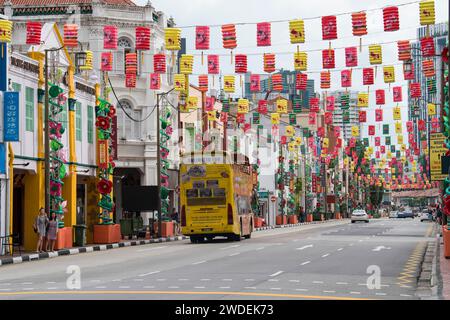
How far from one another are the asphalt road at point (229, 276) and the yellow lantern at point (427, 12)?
8176mm

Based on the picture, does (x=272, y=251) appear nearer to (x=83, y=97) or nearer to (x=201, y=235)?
(x=201, y=235)

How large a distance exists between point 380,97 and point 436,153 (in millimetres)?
14687

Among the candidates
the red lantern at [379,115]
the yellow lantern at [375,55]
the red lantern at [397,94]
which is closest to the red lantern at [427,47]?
the yellow lantern at [375,55]

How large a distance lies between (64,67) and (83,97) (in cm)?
333

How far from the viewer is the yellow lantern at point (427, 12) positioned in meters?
31.4

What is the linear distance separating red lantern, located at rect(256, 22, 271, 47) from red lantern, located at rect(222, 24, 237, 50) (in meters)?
0.91

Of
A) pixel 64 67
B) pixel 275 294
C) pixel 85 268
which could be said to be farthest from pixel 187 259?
pixel 64 67

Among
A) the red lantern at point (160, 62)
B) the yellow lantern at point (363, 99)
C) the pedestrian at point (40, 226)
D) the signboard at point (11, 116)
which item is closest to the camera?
the signboard at point (11, 116)

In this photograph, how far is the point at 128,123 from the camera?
60281 mm

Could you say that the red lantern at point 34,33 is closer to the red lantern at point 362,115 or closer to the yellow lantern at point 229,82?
the yellow lantern at point 229,82

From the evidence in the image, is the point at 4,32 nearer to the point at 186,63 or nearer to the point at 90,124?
the point at 186,63

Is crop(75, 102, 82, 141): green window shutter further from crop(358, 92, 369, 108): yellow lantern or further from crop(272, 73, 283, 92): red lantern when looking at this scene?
crop(358, 92, 369, 108): yellow lantern

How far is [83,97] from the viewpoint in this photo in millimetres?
44906

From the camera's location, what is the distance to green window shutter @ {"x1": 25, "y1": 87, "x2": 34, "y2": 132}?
123 ft
